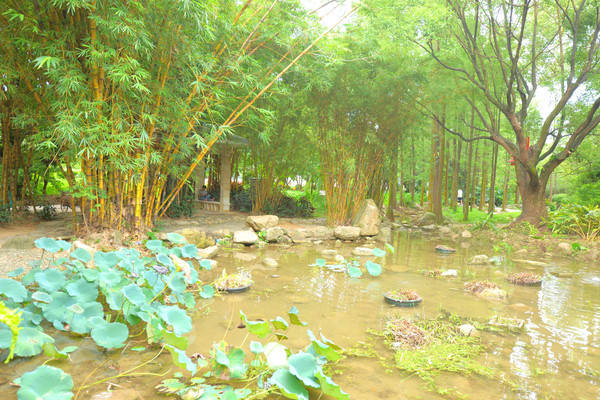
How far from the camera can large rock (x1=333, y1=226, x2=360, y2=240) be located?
654cm

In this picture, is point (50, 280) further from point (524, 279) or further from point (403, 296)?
point (524, 279)

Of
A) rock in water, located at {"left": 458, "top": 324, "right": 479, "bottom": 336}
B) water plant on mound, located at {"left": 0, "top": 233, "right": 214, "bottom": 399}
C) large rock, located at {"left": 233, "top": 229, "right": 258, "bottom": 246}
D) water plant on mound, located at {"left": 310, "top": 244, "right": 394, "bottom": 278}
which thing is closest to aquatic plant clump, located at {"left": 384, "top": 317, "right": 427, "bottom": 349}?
rock in water, located at {"left": 458, "top": 324, "right": 479, "bottom": 336}

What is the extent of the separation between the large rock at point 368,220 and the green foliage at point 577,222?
3.34 metres

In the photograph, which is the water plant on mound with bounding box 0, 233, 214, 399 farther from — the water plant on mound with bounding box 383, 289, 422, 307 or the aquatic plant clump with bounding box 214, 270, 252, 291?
the water plant on mound with bounding box 383, 289, 422, 307

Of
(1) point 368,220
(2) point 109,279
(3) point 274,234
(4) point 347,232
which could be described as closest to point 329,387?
(2) point 109,279

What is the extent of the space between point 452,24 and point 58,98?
6.74 metres

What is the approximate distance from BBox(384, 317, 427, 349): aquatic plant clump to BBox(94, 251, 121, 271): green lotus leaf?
73.8 inches

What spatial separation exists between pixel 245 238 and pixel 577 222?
19.6 ft

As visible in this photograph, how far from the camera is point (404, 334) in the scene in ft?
7.00

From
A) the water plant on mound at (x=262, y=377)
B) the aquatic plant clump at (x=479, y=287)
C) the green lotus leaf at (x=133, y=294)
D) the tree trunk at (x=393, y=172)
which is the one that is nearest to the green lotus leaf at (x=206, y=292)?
the green lotus leaf at (x=133, y=294)

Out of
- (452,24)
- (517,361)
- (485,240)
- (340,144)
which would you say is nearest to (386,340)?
(517,361)

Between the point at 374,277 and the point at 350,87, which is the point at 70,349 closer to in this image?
the point at 374,277

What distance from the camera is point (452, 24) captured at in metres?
6.65

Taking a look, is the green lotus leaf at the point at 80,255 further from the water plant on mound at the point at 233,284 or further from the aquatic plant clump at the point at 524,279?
the aquatic plant clump at the point at 524,279
